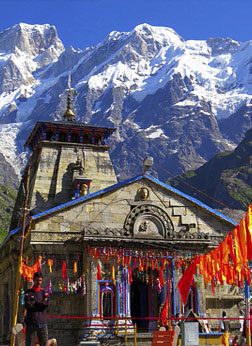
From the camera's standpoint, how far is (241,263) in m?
23.1

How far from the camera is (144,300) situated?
1577 inches

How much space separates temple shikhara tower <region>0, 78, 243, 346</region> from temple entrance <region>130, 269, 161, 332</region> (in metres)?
0.06

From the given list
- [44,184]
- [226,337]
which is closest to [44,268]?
[44,184]

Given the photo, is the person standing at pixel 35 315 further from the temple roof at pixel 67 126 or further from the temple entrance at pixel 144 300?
the temple roof at pixel 67 126

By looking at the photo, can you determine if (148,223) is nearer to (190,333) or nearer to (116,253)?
(116,253)

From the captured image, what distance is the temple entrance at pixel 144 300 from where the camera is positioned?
123 ft

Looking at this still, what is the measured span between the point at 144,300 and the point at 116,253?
18.8ft

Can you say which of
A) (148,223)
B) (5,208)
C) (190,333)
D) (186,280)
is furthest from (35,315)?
(5,208)

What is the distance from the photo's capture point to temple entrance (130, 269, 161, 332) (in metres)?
37.5

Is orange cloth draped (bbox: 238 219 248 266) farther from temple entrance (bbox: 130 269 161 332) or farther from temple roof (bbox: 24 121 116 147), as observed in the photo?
temple roof (bbox: 24 121 116 147)

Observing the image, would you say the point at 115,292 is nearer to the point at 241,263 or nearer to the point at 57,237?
the point at 57,237

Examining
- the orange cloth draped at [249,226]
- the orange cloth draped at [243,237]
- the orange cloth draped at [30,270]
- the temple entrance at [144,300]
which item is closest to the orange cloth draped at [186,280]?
the orange cloth draped at [243,237]

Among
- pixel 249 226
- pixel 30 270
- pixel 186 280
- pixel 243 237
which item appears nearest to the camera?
pixel 249 226

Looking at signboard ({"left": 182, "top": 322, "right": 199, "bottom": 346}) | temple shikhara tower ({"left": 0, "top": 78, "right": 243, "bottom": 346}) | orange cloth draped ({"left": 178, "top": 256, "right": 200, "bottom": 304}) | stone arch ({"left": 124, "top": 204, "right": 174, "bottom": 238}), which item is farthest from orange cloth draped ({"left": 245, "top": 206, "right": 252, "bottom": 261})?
stone arch ({"left": 124, "top": 204, "right": 174, "bottom": 238})
